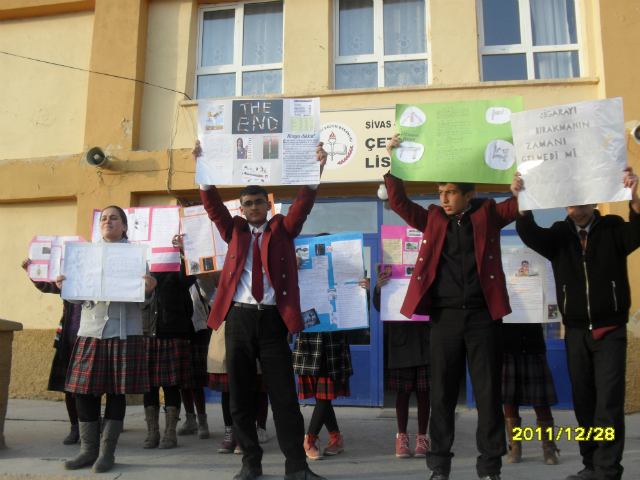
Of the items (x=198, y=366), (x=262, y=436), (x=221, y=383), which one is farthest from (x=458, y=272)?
(x=198, y=366)

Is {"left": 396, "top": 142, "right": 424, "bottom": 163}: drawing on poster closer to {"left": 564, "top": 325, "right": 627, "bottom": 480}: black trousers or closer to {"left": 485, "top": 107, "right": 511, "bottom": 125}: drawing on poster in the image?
{"left": 485, "top": 107, "right": 511, "bottom": 125}: drawing on poster

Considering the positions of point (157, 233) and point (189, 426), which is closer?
point (157, 233)

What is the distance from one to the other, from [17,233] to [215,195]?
541cm

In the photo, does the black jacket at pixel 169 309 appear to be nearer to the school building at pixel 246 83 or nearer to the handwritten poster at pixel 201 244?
the handwritten poster at pixel 201 244

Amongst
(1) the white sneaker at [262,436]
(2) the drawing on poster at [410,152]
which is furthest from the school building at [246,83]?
(2) the drawing on poster at [410,152]

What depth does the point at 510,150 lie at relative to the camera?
3.80 meters

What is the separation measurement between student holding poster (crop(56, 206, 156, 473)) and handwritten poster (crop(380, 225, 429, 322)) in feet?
6.33

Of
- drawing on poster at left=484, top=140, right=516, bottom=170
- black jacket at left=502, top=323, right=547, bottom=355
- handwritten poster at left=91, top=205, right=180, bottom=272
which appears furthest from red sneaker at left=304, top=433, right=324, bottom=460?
drawing on poster at left=484, top=140, right=516, bottom=170

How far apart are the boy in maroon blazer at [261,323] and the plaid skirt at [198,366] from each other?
1.39 metres

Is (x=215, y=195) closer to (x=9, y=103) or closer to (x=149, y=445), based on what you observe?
(x=149, y=445)

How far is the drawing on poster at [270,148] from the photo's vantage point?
4137 millimetres

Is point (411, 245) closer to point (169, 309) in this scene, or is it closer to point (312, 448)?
point (312, 448)

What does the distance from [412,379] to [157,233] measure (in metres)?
2.59

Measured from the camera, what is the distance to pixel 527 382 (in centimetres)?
414
